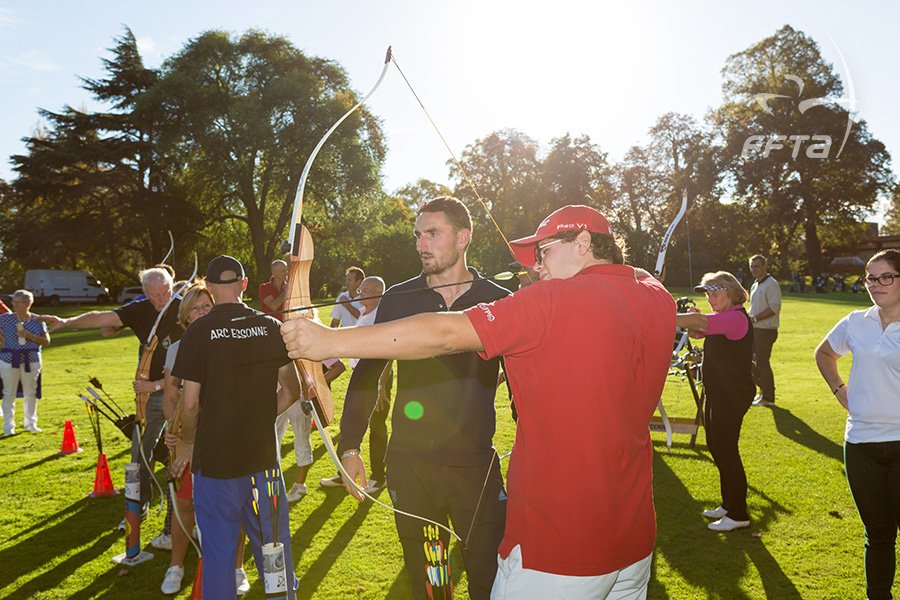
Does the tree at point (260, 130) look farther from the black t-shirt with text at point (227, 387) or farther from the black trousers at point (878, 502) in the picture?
the black trousers at point (878, 502)

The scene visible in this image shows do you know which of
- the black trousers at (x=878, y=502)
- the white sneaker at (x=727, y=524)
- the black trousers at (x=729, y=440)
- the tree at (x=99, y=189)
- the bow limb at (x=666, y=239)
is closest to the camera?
the black trousers at (x=878, y=502)

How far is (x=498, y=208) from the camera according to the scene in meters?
58.0

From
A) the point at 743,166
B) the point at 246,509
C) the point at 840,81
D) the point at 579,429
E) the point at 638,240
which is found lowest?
the point at 246,509

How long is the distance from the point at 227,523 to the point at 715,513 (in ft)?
16.3

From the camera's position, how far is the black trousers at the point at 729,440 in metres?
6.02

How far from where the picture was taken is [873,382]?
410cm

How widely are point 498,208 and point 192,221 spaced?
86.0 feet

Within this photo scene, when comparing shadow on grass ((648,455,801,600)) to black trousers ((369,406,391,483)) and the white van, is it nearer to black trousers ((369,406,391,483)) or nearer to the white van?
black trousers ((369,406,391,483))

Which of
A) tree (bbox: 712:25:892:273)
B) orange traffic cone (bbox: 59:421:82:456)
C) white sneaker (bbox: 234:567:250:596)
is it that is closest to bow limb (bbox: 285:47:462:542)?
white sneaker (bbox: 234:567:250:596)

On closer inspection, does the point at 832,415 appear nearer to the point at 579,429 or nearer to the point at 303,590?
the point at 303,590

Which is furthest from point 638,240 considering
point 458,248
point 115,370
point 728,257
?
point 458,248

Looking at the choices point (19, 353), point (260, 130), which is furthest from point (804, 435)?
point (260, 130)

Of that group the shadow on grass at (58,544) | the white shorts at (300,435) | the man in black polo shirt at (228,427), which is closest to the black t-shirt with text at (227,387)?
the man in black polo shirt at (228,427)

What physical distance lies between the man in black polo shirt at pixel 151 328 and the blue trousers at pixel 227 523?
2.27 meters
